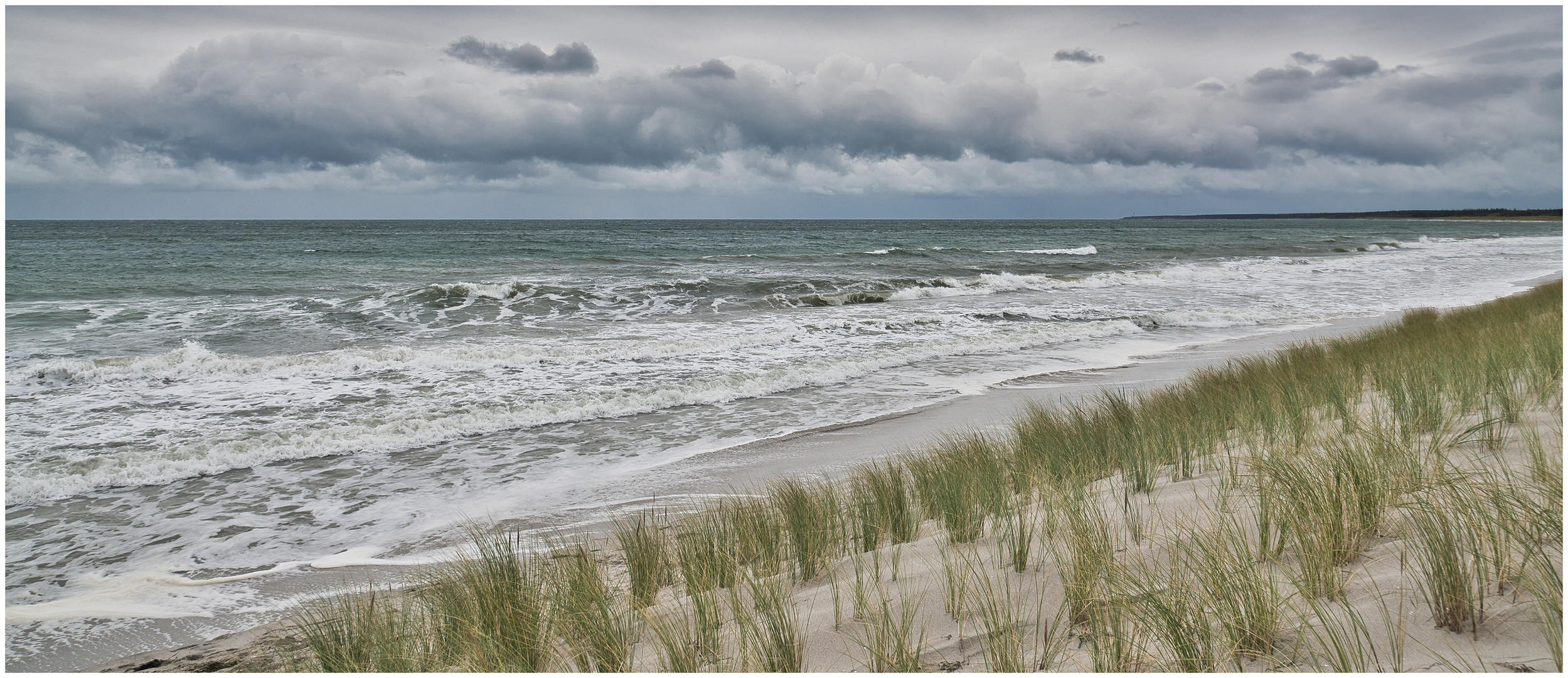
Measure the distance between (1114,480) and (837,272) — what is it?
89.9 feet

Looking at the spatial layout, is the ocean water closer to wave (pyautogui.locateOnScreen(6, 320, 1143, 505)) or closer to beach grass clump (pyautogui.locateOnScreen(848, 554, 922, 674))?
wave (pyautogui.locateOnScreen(6, 320, 1143, 505))

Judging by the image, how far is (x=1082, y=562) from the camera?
2.88 m

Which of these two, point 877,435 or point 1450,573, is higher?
point 1450,573

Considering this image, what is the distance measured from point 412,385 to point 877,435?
666 centimetres

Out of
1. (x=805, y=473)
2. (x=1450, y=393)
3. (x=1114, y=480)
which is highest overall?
(x=1450, y=393)

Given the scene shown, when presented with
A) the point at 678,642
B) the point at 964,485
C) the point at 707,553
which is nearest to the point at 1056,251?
the point at 964,485

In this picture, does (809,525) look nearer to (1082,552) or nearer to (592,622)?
(592,622)

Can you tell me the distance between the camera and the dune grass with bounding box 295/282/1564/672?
2.39 metres

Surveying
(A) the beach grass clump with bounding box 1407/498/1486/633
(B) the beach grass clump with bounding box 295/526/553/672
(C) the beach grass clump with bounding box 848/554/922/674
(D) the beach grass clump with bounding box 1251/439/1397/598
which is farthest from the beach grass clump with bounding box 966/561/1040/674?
(B) the beach grass clump with bounding box 295/526/553/672

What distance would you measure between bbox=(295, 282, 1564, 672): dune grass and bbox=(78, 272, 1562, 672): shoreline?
0.50 m

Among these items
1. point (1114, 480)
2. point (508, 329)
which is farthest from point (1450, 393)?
point (508, 329)

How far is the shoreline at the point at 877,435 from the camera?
3.75 meters

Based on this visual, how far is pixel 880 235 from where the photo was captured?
81312 millimetres

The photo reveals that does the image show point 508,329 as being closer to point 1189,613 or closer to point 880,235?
point 1189,613
